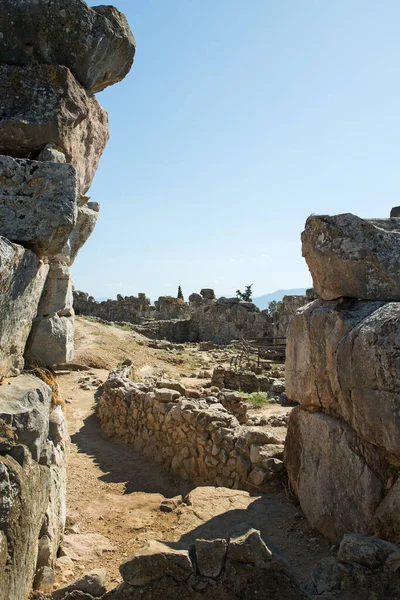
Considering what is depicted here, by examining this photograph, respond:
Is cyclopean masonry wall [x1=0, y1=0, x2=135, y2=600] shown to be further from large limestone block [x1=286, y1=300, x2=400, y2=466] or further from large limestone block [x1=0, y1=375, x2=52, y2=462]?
large limestone block [x1=286, y1=300, x2=400, y2=466]

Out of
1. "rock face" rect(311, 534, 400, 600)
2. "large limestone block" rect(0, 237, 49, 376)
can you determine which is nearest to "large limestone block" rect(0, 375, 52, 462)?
"large limestone block" rect(0, 237, 49, 376)

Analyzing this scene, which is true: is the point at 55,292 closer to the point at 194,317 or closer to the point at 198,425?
the point at 198,425

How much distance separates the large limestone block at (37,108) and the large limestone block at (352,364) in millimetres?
2918

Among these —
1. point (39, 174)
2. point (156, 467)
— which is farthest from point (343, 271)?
point (156, 467)

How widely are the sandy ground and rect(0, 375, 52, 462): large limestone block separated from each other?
1.37m

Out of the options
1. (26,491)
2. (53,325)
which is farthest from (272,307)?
(26,491)

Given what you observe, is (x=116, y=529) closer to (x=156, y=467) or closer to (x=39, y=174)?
(x=156, y=467)

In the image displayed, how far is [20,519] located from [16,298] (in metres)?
1.42

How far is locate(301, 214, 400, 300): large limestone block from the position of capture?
423 centimetres

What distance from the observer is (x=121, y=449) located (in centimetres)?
827

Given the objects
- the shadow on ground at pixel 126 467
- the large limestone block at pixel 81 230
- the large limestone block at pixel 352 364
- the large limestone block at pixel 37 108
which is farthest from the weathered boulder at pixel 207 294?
the large limestone block at pixel 37 108

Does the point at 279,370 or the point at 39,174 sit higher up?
the point at 39,174

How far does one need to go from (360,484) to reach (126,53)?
465 centimetres

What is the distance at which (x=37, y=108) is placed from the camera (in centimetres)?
400
